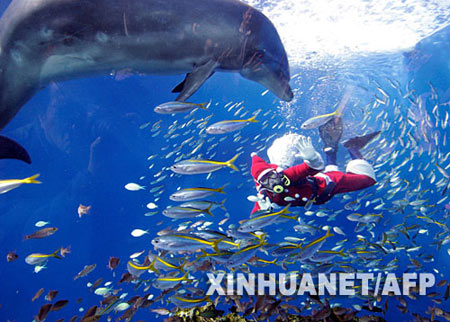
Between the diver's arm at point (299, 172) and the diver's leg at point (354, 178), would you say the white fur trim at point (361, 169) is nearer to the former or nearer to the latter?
the diver's leg at point (354, 178)

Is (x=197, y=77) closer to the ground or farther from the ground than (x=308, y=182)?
farther from the ground

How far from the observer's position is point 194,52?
3.56 metres

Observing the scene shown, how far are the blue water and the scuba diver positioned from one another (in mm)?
8983

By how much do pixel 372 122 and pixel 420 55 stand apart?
16.2 ft

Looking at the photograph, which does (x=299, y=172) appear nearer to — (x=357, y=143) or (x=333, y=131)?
(x=357, y=143)

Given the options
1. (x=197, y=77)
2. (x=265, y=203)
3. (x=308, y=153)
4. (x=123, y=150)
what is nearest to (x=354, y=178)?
(x=265, y=203)

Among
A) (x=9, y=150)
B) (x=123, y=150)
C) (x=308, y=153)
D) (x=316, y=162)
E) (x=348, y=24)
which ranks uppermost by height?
(x=348, y=24)

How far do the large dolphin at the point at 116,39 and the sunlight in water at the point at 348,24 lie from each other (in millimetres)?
8788

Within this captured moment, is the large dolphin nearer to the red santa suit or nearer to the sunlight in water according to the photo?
the red santa suit

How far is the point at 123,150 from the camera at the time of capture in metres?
19.4

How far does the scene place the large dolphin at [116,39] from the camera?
128 inches

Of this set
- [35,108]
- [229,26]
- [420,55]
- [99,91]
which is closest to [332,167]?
[229,26]

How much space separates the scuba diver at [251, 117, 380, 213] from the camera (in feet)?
14.7

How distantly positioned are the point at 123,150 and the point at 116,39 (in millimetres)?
17200
